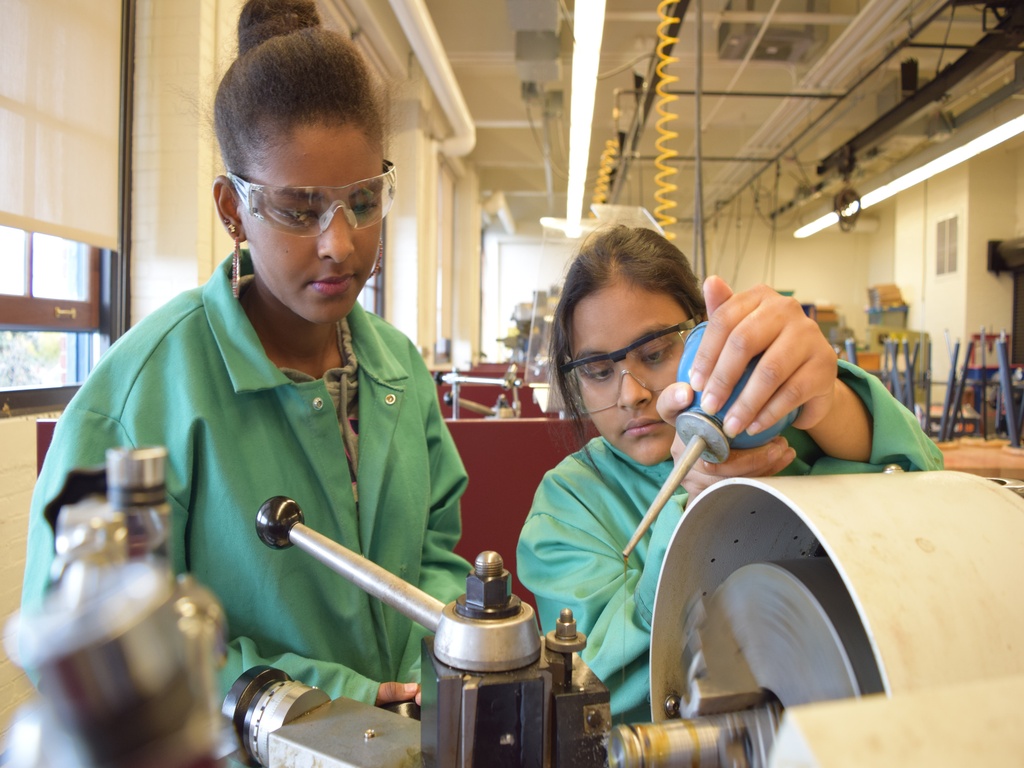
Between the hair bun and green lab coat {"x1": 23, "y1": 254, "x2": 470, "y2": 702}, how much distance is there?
36 cm

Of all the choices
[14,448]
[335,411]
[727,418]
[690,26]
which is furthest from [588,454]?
[690,26]

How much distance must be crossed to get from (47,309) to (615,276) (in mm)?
2106

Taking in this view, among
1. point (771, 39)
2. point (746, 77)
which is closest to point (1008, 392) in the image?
point (771, 39)

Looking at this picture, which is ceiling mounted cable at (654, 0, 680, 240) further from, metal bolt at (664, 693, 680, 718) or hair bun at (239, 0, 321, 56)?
metal bolt at (664, 693, 680, 718)

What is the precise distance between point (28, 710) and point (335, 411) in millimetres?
906

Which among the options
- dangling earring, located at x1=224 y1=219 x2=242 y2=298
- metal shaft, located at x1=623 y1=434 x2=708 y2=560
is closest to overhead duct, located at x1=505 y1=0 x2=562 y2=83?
dangling earring, located at x1=224 y1=219 x2=242 y2=298

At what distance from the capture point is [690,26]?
5145 millimetres

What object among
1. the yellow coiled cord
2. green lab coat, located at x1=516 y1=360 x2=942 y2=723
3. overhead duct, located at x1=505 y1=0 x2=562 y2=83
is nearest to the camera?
green lab coat, located at x1=516 y1=360 x2=942 y2=723

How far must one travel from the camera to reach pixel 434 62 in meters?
4.66

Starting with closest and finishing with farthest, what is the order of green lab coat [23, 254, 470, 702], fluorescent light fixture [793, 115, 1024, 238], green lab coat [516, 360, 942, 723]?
green lab coat [516, 360, 942, 723] < green lab coat [23, 254, 470, 702] < fluorescent light fixture [793, 115, 1024, 238]

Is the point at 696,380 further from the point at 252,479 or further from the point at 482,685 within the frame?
the point at 252,479

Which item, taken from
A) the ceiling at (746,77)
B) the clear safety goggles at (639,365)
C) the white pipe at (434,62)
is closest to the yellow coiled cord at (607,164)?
the ceiling at (746,77)

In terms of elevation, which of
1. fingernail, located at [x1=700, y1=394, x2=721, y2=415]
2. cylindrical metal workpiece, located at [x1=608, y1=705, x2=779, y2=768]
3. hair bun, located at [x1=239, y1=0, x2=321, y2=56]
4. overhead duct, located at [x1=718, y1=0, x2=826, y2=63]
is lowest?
cylindrical metal workpiece, located at [x1=608, y1=705, x2=779, y2=768]

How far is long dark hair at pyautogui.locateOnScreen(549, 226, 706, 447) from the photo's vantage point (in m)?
1.21
